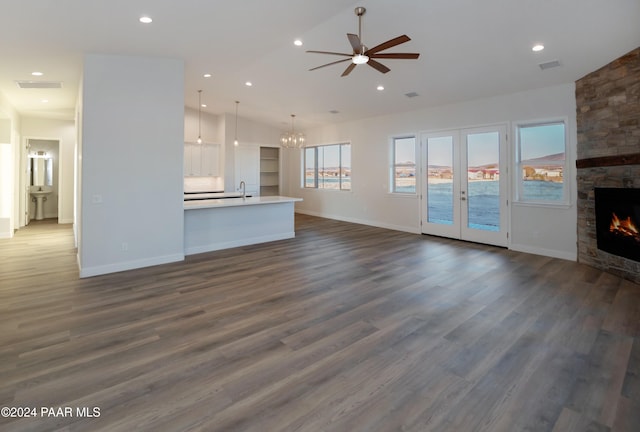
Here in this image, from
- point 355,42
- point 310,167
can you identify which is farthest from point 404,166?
point 355,42

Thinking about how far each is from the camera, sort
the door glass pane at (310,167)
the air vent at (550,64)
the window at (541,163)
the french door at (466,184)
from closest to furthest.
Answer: the air vent at (550,64), the window at (541,163), the french door at (466,184), the door glass pane at (310,167)

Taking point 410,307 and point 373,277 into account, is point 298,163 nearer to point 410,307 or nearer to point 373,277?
point 373,277

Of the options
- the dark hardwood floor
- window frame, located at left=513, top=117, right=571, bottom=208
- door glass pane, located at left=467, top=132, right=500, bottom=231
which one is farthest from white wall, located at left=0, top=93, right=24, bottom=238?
window frame, located at left=513, top=117, right=571, bottom=208

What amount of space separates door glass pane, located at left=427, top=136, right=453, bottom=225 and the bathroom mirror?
11068mm

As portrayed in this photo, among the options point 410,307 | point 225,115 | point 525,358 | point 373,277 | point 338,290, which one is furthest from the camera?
point 225,115

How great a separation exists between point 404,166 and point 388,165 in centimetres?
43

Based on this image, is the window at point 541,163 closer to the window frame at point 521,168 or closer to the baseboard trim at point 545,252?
the window frame at point 521,168

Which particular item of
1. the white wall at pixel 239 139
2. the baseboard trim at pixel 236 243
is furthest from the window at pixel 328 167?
the baseboard trim at pixel 236 243

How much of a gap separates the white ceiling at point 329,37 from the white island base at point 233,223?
8.12 ft

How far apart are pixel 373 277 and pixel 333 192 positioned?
238 inches

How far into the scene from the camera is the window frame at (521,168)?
213 inches

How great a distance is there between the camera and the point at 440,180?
732cm

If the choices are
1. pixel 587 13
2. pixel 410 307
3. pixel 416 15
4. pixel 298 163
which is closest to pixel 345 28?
pixel 416 15

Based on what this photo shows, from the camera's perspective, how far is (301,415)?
1878mm
